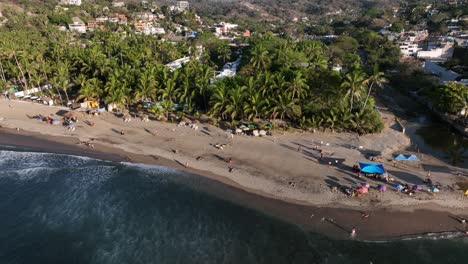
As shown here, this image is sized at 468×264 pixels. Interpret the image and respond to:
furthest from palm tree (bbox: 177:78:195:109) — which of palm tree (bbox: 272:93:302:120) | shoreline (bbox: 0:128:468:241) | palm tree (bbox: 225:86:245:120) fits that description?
shoreline (bbox: 0:128:468:241)

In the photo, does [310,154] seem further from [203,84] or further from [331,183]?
[203,84]

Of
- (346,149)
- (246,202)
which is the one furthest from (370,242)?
(346,149)

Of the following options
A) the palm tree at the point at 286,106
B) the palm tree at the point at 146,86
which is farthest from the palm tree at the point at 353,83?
the palm tree at the point at 146,86

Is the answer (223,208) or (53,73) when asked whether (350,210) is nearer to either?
(223,208)

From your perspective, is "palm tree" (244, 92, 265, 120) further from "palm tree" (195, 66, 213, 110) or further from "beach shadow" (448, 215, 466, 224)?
"beach shadow" (448, 215, 466, 224)

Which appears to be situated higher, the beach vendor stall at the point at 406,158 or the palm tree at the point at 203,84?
the palm tree at the point at 203,84

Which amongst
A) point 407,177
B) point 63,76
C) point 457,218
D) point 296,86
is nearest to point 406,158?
point 407,177

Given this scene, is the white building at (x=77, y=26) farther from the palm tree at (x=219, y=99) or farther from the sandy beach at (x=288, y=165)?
the palm tree at (x=219, y=99)
